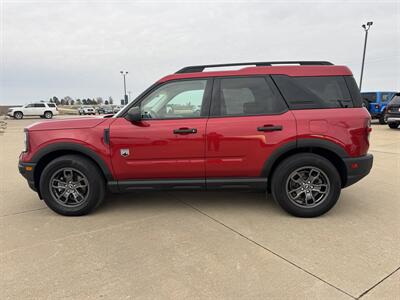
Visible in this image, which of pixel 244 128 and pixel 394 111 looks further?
pixel 394 111

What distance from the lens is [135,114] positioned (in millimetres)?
3311

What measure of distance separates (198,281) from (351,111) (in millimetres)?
2627

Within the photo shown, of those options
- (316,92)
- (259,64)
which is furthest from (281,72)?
(316,92)

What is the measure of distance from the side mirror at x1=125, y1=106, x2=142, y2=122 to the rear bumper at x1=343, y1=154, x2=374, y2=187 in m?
2.54

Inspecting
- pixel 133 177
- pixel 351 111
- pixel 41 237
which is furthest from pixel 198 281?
pixel 351 111

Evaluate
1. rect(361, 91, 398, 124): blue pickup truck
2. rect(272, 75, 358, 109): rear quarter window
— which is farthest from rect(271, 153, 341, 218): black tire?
rect(361, 91, 398, 124): blue pickup truck

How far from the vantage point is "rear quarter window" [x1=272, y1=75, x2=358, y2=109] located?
134 inches

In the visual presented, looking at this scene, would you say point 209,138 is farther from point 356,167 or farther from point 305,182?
point 356,167

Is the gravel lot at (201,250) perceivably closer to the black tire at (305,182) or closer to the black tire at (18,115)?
the black tire at (305,182)

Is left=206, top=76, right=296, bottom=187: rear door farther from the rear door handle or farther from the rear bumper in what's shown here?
the rear bumper

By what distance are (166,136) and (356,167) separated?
2348 millimetres

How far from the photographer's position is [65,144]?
11.4ft

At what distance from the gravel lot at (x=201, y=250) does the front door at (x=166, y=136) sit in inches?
24.4

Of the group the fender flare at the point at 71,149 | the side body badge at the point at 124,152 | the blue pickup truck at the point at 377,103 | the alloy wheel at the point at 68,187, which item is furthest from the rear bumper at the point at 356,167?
the blue pickup truck at the point at 377,103
